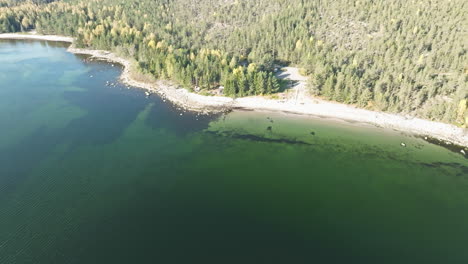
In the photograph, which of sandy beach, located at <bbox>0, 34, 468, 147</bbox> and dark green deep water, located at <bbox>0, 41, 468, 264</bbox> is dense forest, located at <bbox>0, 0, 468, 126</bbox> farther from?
dark green deep water, located at <bbox>0, 41, 468, 264</bbox>

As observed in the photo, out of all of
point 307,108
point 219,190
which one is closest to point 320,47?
point 307,108

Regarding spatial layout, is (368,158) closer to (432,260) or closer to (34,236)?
(432,260)

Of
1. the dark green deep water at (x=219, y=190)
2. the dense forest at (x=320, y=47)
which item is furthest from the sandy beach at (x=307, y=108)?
the dark green deep water at (x=219, y=190)

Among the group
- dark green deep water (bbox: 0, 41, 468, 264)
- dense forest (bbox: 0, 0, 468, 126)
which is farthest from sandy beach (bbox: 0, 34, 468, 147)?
dark green deep water (bbox: 0, 41, 468, 264)

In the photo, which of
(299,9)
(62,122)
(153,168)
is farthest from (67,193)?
(299,9)

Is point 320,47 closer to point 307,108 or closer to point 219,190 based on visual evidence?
point 307,108

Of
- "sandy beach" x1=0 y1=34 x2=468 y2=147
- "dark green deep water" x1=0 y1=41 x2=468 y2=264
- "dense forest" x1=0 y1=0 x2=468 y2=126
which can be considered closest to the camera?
"dark green deep water" x1=0 y1=41 x2=468 y2=264

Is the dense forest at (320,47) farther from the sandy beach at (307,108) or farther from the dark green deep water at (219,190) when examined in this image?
the dark green deep water at (219,190)
